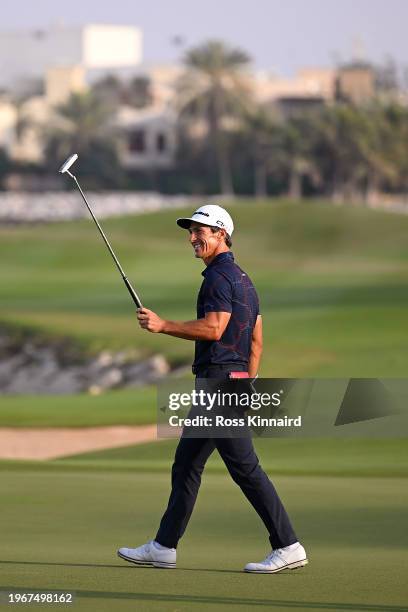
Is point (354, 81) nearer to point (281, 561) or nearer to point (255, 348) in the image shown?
point (255, 348)

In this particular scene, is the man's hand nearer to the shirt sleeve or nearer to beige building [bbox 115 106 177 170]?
the shirt sleeve

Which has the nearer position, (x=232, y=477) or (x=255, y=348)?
(x=232, y=477)

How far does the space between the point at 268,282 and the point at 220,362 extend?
4754 centimetres

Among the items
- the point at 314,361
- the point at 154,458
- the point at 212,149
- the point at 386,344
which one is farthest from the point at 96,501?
the point at 212,149

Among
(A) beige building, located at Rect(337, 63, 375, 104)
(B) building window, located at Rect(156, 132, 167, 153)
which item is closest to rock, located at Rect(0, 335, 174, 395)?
(B) building window, located at Rect(156, 132, 167, 153)

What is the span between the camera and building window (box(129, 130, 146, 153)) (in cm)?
15700

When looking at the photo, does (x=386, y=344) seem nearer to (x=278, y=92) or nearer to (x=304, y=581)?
(x=304, y=581)

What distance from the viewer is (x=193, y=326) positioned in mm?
9109

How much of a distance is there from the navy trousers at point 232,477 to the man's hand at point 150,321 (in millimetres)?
370

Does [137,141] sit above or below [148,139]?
above

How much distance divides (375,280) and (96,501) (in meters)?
45.3

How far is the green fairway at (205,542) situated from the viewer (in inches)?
330

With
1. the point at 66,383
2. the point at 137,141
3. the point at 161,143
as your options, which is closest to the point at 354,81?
the point at 137,141

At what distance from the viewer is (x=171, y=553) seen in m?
9.44
